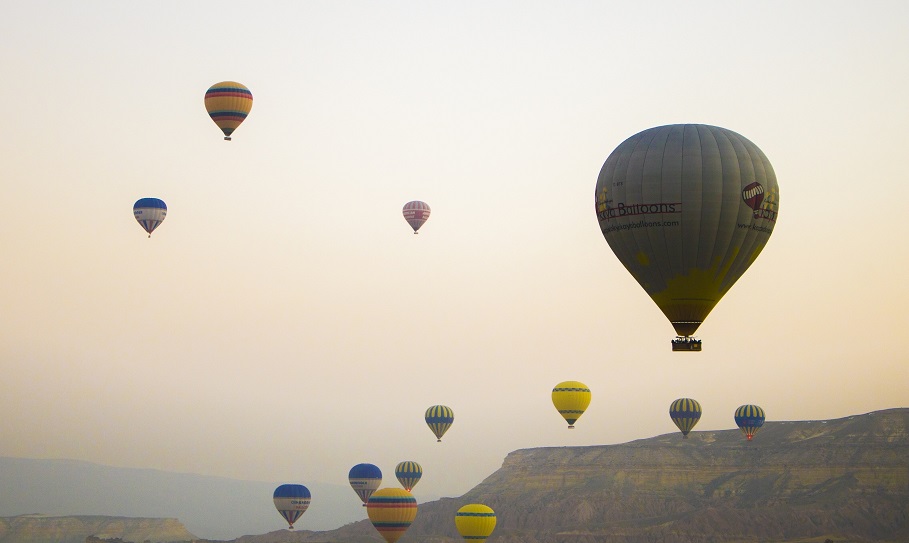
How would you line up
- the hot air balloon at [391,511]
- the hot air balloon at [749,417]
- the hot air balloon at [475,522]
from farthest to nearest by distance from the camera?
1. the hot air balloon at [749,417]
2. the hot air balloon at [475,522]
3. the hot air balloon at [391,511]

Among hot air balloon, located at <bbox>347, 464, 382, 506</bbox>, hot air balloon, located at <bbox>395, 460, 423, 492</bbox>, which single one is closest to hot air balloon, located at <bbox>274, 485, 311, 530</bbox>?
hot air balloon, located at <bbox>347, 464, 382, 506</bbox>

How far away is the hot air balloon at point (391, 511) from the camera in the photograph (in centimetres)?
12100

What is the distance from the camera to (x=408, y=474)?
149000 millimetres

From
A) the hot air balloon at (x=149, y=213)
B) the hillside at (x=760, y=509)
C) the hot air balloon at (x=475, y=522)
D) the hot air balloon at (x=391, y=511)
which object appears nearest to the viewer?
the hot air balloon at (x=149, y=213)

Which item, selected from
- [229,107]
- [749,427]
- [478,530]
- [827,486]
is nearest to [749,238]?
[229,107]

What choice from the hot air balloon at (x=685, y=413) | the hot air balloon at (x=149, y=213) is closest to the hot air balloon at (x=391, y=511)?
the hot air balloon at (x=149, y=213)

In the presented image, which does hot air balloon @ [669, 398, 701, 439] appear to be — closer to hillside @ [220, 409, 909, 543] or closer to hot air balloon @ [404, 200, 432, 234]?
hillside @ [220, 409, 909, 543]

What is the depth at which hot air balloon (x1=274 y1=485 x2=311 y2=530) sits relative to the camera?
448 ft

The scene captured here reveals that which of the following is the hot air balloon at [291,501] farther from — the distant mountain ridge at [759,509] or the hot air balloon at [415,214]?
the distant mountain ridge at [759,509]

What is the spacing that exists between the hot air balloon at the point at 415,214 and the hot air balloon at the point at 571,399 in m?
22.1

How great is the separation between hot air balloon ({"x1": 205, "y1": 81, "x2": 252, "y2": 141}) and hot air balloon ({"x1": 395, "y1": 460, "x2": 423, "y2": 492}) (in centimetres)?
6894

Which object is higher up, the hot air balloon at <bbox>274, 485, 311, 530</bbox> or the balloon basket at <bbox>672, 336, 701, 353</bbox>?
the hot air balloon at <bbox>274, 485, 311, 530</bbox>

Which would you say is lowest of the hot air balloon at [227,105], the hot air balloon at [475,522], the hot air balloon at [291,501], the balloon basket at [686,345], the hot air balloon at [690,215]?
the balloon basket at [686,345]

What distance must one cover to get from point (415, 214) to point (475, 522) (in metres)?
34.6
